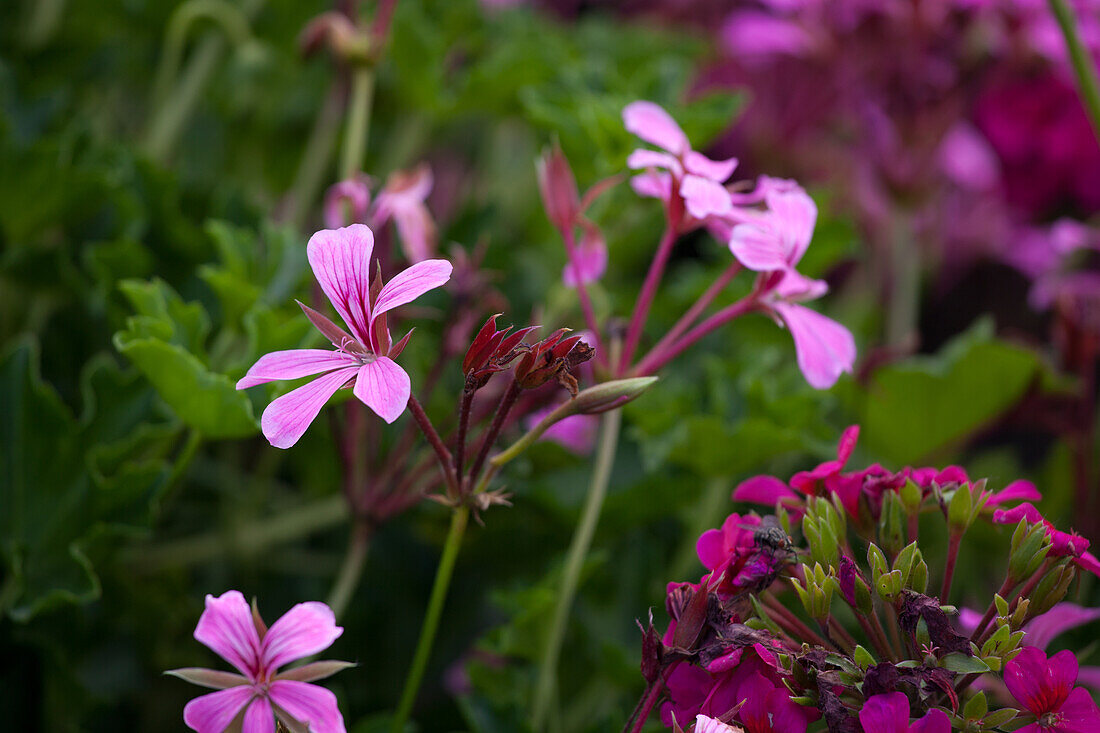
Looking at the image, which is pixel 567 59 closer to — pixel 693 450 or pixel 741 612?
pixel 693 450

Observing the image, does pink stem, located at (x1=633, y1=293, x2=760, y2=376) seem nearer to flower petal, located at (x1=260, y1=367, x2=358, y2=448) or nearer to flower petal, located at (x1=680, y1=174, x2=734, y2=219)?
flower petal, located at (x1=680, y1=174, x2=734, y2=219)

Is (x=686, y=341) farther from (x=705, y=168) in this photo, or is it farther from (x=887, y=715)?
(x=887, y=715)

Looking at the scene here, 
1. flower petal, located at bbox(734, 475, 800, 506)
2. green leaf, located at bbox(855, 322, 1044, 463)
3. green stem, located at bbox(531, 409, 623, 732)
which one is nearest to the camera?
flower petal, located at bbox(734, 475, 800, 506)

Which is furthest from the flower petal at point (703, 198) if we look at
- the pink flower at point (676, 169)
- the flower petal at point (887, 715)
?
the flower petal at point (887, 715)

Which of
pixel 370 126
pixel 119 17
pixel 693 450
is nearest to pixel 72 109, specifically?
pixel 119 17

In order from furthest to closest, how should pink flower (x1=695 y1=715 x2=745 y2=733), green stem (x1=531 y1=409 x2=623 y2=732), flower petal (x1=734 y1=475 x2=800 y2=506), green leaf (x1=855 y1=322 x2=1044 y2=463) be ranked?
green leaf (x1=855 y1=322 x2=1044 y2=463) < green stem (x1=531 y1=409 x2=623 y2=732) < flower petal (x1=734 y1=475 x2=800 y2=506) < pink flower (x1=695 y1=715 x2=745 y2=733)

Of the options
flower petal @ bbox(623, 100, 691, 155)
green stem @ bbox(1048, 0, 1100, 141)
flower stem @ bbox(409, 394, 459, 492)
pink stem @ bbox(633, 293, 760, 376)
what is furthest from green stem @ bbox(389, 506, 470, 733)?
green stem @ bbox(1048, 0, 1100, 141)
